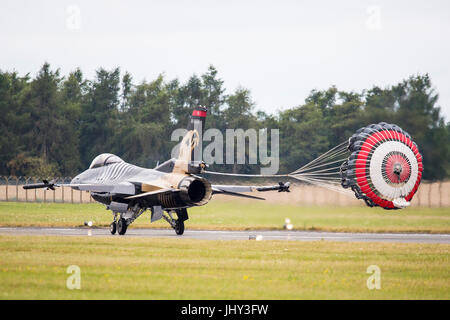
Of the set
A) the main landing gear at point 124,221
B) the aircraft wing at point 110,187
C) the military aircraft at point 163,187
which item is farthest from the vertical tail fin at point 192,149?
the main landing gear at point 124,221

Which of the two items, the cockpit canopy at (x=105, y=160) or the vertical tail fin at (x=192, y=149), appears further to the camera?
the cockpit canopy at (x=105, y=160)

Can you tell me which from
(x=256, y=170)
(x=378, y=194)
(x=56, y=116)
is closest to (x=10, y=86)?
(x=56, y=116)

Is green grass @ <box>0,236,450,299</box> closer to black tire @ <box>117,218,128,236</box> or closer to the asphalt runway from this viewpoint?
the asphalt runway

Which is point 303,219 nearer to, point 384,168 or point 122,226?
point 384,168

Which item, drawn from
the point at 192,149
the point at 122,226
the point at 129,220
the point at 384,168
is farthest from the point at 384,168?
the point at 122,226

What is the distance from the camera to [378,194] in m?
33.3

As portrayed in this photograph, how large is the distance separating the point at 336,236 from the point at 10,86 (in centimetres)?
7134

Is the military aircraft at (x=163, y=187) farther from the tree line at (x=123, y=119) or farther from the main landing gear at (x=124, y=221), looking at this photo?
the tree line at (x=123, y=119)

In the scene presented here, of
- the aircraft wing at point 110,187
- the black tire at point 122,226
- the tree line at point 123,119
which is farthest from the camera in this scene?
the tree line at point 123,119

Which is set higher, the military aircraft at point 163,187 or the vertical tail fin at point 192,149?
the vertical tail fin at point 192,149

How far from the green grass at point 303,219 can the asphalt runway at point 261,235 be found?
0.96 metres

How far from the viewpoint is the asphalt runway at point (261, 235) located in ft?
111

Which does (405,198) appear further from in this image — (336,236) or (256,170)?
(256,170)

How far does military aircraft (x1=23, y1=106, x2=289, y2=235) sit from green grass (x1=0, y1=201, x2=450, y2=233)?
3844mm
